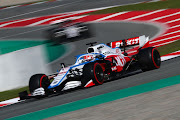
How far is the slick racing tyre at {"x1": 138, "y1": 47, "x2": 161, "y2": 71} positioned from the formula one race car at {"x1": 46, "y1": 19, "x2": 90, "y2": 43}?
696cm

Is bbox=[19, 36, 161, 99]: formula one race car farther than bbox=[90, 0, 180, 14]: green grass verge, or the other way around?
bbox=[90, 0, 180, 14]: green grass verge

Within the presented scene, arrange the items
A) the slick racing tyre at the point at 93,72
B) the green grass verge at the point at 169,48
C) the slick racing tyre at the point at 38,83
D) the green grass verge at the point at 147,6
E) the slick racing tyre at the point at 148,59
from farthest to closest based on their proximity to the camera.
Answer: the green grass verge at the point at 147,6 < the green grass verge at the point at 169,48 < the slick racing tyre at the point at 148,59 < the slick racing tyre at the point at 38,83 < the slick racing tyre at the point at 93,72

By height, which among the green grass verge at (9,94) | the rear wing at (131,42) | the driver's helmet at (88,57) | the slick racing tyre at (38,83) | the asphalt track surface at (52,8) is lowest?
the green grass verge at (9,94)

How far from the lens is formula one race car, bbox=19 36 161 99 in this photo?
33.2ft

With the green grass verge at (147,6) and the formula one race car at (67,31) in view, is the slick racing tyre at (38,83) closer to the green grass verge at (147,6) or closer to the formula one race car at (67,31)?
the formula one race car at (67,31)

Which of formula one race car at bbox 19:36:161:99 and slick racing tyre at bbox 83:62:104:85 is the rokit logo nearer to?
formula one race car at bbox 19:36:161:99

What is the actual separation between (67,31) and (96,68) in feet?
26.0

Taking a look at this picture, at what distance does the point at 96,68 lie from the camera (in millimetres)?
10156

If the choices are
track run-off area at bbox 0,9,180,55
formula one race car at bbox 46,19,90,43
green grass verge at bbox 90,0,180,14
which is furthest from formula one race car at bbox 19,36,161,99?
green grass verge at bbox 90,0,180,14

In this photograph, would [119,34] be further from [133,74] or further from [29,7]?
[29,7]

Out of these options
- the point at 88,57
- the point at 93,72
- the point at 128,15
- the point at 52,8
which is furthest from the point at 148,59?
the point at 52,8

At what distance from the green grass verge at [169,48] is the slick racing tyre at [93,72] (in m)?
4.41

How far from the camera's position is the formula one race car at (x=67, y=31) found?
699 inches

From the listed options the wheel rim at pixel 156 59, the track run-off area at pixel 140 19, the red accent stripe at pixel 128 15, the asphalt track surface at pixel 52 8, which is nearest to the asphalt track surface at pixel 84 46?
the asphalt track surface at pixel 52 8
